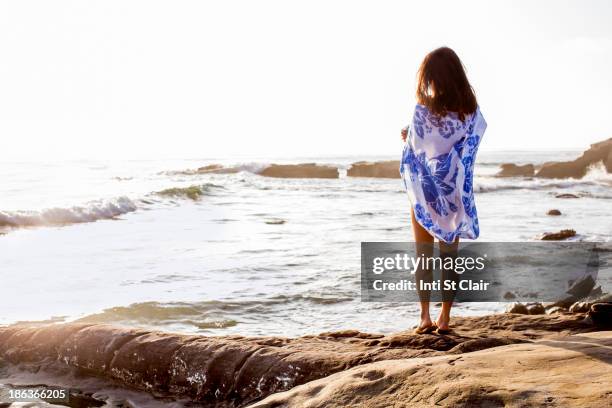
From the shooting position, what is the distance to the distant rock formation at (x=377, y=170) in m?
44.0

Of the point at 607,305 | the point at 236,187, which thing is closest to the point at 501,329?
the point at 607,305

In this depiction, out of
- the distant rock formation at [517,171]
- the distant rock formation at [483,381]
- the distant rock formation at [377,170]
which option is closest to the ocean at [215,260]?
the distant rock formation at [483,381]

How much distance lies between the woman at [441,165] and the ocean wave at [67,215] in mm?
12727

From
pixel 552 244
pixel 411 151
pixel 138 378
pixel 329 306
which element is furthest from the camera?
pixel 552 244

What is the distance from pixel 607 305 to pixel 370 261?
5.02 metres

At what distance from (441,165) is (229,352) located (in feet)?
5.84

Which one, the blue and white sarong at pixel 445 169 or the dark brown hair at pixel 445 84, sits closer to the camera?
the dark brown hair at pixel 445 84

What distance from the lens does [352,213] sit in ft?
54.1

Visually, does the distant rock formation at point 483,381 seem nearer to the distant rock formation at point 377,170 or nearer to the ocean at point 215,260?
the ocean at point 215,260

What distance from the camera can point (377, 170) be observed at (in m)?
44.8

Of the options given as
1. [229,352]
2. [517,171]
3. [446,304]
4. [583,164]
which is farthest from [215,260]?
[517,171]

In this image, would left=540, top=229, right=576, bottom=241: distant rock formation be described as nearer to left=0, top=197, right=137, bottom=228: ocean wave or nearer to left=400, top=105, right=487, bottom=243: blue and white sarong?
left=400, top=105, right=487, bottom=243: blue and white sarong

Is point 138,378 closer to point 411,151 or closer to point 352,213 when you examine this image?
point 411,151

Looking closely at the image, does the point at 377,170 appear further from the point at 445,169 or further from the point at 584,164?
the point at 445,169
